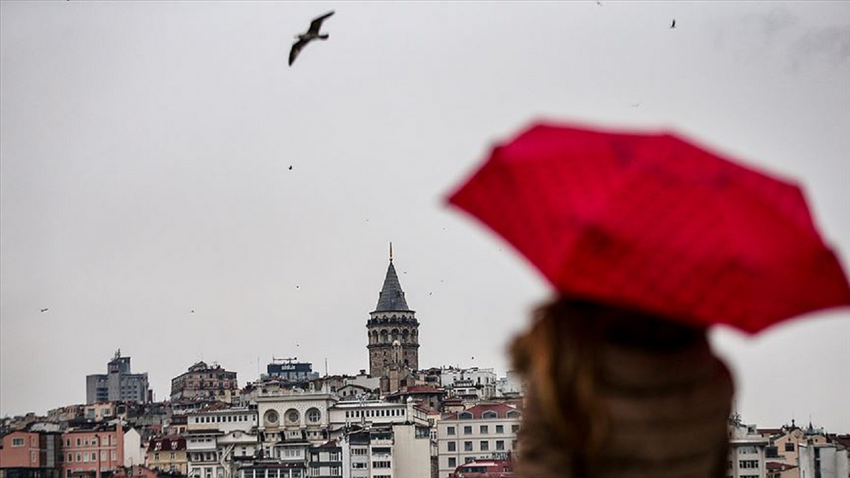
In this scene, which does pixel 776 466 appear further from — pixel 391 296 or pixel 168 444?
pixel 391 296

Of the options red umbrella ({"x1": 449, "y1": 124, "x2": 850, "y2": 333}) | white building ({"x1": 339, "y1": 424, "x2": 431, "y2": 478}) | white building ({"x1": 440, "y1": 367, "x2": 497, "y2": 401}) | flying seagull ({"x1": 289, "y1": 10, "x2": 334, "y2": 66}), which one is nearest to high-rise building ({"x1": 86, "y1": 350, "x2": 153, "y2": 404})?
white building ({"x1": 440, "y1": 367, "x2": 497, "y2": 401})

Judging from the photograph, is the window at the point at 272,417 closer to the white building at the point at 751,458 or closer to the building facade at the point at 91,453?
the building facade at the point at 91,453

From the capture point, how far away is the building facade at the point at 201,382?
75.2 meters

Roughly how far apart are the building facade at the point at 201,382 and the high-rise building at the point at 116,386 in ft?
18.9

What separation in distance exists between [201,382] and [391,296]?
397 inches

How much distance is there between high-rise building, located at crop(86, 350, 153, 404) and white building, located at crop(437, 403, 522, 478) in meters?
40.9

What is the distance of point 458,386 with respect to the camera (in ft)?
203

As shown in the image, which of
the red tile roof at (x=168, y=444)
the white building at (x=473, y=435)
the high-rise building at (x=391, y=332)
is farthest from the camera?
the high-rise building at (x=391, y=332)

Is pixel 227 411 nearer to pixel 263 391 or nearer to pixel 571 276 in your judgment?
pixel 263 391

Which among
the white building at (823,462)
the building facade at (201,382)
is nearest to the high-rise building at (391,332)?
the building facade at (201,382)

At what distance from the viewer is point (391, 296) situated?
72125 mm

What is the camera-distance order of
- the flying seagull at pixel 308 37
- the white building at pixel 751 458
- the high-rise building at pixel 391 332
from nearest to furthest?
the flying seagull at pixel 308 37, the white building at pixel 751 458, the high-rise building at pixel 391 332

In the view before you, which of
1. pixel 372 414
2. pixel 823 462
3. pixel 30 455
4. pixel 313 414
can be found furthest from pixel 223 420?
Answer: pixel 823 462

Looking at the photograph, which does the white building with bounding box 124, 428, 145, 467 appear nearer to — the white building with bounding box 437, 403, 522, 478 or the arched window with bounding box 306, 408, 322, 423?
the arched window with bounding box 306, 408, 322, 423
